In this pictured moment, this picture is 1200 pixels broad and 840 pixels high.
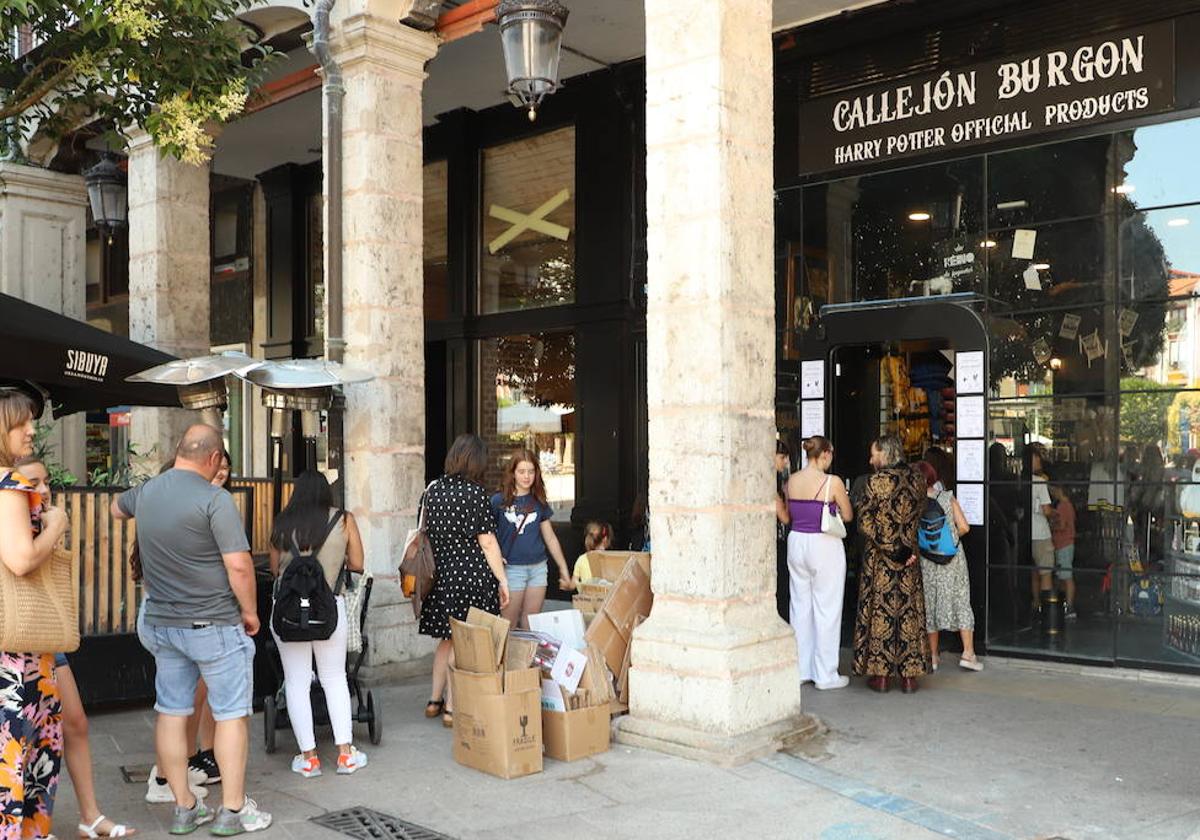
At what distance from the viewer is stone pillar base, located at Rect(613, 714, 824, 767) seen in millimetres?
5621

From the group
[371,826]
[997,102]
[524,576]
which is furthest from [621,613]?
[997,102]

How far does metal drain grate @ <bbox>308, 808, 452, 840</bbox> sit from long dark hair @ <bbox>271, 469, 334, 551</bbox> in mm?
1292

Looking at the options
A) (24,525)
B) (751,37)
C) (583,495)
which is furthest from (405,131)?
(24,525)

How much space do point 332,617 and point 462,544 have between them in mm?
1147

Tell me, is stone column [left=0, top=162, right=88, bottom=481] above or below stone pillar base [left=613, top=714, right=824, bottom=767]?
above

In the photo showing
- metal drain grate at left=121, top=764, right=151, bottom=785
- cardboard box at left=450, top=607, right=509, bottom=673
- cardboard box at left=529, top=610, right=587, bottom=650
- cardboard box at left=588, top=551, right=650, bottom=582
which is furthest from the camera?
cardboard box at left=588, top=551, right=650, bottom=582

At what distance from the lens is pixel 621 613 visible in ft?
21.5

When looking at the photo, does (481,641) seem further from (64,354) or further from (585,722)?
(64,354)

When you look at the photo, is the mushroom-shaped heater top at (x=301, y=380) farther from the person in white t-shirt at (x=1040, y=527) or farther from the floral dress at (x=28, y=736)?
the person in white t-shirt at (x=1040, y=527)

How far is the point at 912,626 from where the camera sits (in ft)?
24.1

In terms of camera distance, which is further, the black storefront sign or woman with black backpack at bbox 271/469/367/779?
the black storefront sign

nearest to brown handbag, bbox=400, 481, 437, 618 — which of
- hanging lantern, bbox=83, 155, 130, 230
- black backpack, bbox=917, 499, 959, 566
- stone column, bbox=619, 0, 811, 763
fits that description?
stone column, bbox=619, 0, 811, 763

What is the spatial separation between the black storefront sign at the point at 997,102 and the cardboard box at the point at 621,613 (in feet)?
14.0

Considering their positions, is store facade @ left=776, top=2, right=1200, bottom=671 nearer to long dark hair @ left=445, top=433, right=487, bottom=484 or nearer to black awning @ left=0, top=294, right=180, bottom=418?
long dark hair @ left=445, top=433, right=487, bottom=484
